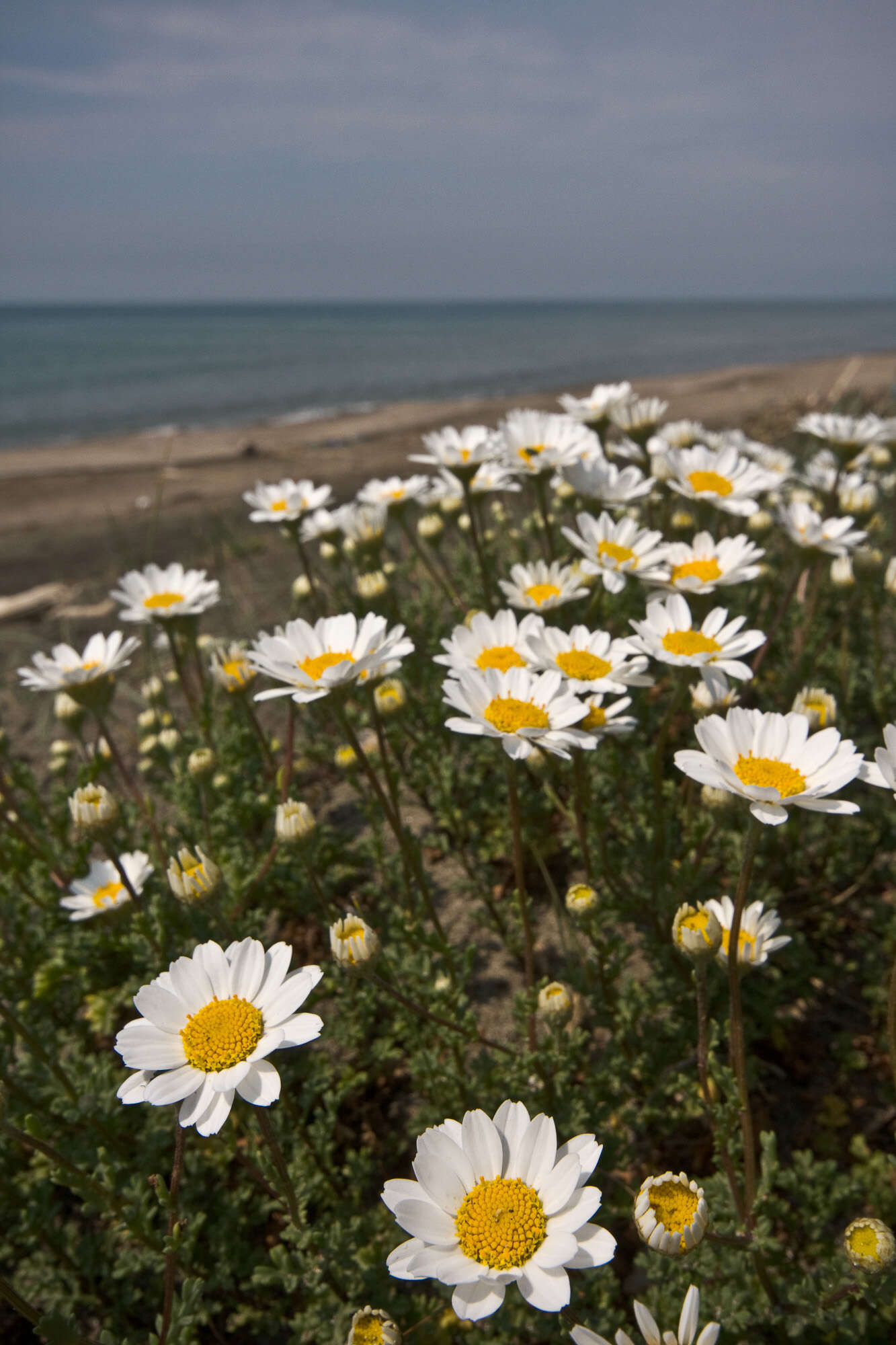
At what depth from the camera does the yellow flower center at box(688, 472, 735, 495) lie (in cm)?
306

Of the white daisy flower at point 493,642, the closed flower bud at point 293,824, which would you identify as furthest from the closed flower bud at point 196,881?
the white daisy flower at point 493,642

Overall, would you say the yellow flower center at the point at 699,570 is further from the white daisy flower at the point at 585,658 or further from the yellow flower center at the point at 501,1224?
the yellow flower center at the point at 501,1224

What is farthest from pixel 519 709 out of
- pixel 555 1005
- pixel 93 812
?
pixel 93 812

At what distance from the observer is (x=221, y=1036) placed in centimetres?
155

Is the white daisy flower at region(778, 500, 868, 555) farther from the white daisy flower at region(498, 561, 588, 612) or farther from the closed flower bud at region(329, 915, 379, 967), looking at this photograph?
the closed flower bud at region(329, 915, 379, 967)

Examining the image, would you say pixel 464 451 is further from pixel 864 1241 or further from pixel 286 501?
pixel 864 1241

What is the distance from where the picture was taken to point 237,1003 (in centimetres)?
160

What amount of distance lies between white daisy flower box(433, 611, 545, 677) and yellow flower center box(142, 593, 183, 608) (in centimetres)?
129

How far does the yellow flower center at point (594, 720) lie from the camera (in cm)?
222

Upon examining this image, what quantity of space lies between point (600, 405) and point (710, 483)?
742 mm

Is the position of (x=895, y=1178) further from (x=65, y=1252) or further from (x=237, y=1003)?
(x=65, y=1252)

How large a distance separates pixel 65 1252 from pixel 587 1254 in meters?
1.63

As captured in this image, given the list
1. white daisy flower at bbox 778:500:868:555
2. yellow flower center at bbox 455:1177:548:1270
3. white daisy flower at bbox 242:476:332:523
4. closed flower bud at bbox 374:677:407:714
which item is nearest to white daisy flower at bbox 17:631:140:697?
closed flower bud at bbox 374:677:407:714

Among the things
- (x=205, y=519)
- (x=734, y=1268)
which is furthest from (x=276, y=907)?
(x=205, y=519)
